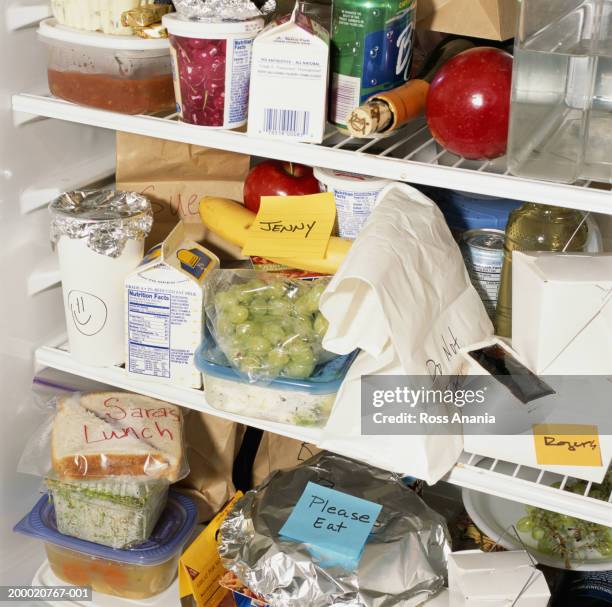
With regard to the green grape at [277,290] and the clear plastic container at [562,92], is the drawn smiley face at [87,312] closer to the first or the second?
the green grape at [277,290]

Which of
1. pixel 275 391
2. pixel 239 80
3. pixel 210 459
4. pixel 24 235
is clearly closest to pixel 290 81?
pixel 239 80

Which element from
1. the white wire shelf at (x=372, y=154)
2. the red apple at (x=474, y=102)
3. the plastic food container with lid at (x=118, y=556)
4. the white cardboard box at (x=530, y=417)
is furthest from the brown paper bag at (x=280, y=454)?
the red apple at (x=474, y=102)

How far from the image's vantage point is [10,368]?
1478 mm

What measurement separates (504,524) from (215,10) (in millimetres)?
910

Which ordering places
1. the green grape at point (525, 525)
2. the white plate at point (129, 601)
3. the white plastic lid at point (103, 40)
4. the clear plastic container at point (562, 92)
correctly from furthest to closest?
the white plate at point (129, 601) → the green grape at point (525, 525) → the white plastic lid at point (103, 40) → the clear plastic container at point (562, 92)

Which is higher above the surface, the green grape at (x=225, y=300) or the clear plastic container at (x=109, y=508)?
the green grape at (x=225, y=300)

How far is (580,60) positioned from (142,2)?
0.59 meters

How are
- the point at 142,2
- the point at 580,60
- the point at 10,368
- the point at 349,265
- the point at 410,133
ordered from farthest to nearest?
the point at 10,368, the point at 410,133, the point at 142,2, the point at 349,265, the point at 580,60

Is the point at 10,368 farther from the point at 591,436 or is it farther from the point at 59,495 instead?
the point at 591,436

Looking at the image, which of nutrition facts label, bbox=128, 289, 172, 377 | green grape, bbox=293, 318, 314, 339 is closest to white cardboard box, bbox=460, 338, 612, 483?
green grape, bbox=293, 318, 314, 339

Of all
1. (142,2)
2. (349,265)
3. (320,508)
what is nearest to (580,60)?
(349,265)

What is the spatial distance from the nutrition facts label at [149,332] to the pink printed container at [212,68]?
0.89ft


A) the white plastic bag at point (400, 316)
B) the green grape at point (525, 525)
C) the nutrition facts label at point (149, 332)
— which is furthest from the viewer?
the green grape at point (525, 525)

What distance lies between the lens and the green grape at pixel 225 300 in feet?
4.24
